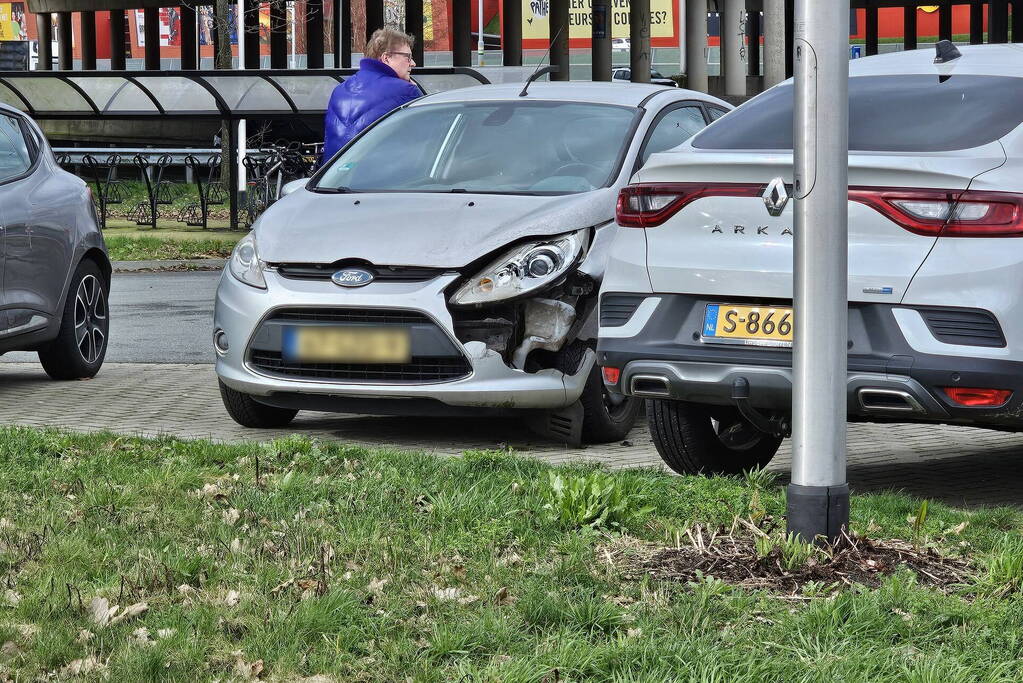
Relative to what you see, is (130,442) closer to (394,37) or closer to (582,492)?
(582,492)

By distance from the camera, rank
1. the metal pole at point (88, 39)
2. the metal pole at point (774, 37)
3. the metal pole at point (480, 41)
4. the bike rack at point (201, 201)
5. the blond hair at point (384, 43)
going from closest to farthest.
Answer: the blond hair at point (384, 43) → the bike rack at point (201, 201) → the metal pole at point (774, 37) → the metal pole at point (88, 39) → the metal pole at point (480, 41)

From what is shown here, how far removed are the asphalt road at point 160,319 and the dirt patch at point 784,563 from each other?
21.5 feet

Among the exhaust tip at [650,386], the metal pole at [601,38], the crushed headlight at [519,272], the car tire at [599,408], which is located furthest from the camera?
the metal pole at [601,38]

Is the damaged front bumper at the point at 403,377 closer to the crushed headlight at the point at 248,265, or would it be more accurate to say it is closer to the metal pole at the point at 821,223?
→ the crushed headlight at the point at 248,265

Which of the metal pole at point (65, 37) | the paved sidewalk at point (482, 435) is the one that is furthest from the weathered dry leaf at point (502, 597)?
the metal pole at point (65, 37)

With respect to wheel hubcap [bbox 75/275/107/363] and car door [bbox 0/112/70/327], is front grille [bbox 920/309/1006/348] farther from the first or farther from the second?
wheel hubcap [bbox 75/275/107/363]

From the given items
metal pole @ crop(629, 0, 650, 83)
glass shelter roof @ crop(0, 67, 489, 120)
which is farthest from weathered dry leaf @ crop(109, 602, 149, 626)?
metal pole @ crop(629, 0, 650, 83)

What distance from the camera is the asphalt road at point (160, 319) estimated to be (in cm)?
1112

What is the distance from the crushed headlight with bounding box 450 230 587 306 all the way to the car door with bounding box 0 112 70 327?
3181mm

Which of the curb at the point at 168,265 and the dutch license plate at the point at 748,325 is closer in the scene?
the dutch license plate at the point at 748,325

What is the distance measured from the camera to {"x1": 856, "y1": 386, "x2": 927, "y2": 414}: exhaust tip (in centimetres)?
528

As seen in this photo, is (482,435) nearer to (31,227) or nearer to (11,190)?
(31,227)

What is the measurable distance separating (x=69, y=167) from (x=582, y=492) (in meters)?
26.7

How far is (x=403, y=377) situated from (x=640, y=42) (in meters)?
36.7
